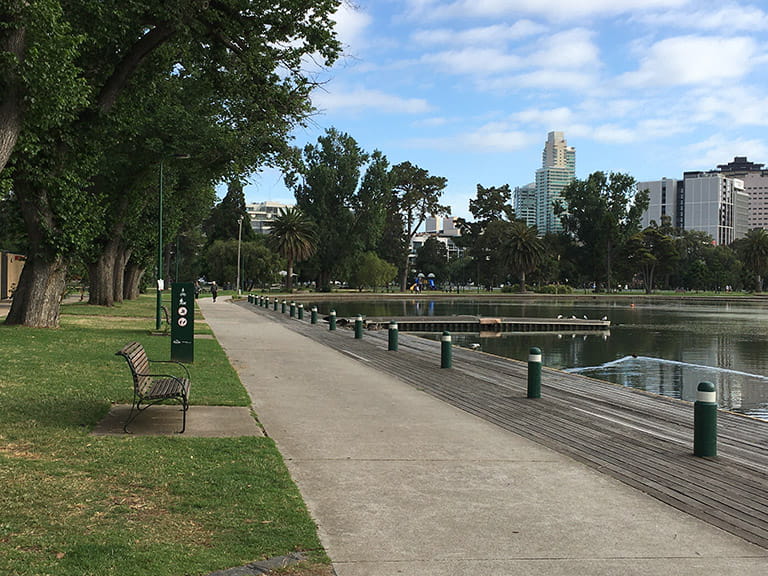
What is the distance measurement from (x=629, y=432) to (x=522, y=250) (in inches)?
3912

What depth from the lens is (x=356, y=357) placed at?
1992cm

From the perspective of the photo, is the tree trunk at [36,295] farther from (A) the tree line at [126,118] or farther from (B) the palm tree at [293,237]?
(B) the palm tree at [293,237]

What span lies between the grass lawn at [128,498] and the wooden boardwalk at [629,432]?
3.48 m

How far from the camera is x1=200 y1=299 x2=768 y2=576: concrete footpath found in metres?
4.91

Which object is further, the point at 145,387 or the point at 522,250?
the point at 522,250

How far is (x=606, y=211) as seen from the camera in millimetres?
124938

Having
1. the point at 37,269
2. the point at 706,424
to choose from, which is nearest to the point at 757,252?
the point at 37,269

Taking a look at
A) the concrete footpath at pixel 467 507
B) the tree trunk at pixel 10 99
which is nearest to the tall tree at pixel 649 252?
the tree trunk at pixel 10 99

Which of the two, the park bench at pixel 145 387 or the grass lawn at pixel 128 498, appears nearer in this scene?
the grass lawn at pixel 128 498

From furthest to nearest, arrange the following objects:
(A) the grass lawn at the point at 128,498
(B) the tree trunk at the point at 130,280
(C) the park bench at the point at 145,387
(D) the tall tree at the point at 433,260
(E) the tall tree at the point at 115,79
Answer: (D) the tall tree at the point at 433,260, (B) the tree trunk at the point at 130,280, (E) the tall tree at the point at 115,79, (C) the park bench at the point at 145,387, (A) the grass lawn at the point at 128,498

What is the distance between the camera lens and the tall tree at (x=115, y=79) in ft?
60.9

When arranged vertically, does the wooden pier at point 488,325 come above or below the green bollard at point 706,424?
below

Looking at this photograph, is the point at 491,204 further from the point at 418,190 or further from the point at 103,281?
the point at 103,281

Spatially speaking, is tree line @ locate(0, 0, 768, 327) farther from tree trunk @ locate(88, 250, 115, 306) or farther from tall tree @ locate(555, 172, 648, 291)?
tall tree @ locate(555, 172, 648, 291)
